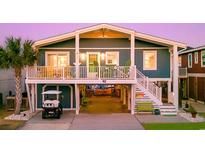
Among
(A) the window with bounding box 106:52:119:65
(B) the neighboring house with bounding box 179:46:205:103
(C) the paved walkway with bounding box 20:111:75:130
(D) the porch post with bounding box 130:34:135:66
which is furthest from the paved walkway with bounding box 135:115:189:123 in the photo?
(B) the neighboring house with bounding box 179:46:205:103

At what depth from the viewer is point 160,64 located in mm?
23484

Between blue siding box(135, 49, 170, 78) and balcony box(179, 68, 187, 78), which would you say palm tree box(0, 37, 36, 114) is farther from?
balcony box(179, 68, 187, 78)

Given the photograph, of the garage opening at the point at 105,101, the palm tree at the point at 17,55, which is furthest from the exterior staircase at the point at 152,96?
the palm tree at the point at 17,55

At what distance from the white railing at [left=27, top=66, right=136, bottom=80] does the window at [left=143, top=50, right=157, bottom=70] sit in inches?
104

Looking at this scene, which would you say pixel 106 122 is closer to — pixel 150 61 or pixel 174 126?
pixel 174 126

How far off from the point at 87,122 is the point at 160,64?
809 centimetres

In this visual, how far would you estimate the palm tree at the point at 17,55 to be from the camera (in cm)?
1897

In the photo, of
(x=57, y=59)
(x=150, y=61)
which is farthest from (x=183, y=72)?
(x=57, y=59)

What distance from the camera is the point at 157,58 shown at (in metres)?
23.4

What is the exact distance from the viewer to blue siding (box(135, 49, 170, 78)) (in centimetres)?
2334

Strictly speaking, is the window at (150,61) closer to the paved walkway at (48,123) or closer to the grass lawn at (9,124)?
the paved walkway at (48,123)

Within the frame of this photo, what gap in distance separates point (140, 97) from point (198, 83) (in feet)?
28.8

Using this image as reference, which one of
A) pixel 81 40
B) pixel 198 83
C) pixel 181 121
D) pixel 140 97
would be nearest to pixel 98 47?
pixel 81 40

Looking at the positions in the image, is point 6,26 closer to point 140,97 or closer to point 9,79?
point 9,79
